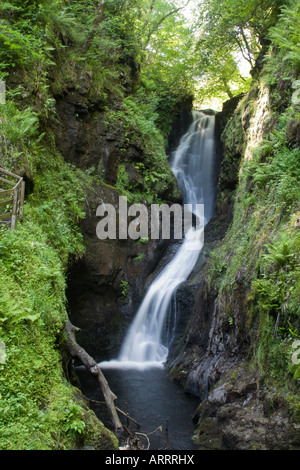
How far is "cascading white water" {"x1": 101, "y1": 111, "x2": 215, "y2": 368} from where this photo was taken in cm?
1388

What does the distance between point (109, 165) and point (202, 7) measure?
1020cm

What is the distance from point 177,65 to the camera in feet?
70.9

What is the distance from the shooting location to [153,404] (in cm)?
1011

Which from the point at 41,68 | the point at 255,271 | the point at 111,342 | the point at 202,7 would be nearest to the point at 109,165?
the point at 41,68

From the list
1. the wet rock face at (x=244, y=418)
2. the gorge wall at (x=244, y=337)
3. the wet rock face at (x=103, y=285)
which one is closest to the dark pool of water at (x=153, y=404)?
the gorge wall at (x=244, y=337)

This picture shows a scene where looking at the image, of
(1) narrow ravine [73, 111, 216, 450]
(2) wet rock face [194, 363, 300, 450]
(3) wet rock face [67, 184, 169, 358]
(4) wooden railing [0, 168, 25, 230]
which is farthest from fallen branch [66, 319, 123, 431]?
(3) wet rock face [67, 184, 169, 358]

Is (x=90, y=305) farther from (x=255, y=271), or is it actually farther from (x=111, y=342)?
(x=255, y=271)

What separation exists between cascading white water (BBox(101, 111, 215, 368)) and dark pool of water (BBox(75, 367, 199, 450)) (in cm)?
120

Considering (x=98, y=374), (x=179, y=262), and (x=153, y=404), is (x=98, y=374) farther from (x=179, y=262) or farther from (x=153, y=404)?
(x=179, y=262)

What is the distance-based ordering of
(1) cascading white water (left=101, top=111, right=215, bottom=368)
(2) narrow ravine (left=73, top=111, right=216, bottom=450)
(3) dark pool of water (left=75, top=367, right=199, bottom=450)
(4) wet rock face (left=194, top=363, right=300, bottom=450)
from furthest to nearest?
(1) cascading white water (left=101, top=111, right=215, bottom=368) → (2) narrow ravine (left=73, top=111, right=216, bottom=450) → (3) dark pool of water (left=75, top=367, right=199, bottom=450) → (4) wet rock face (left=194, top=363, right=300, bottom=450)

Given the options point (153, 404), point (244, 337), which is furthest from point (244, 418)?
point (153, 404)

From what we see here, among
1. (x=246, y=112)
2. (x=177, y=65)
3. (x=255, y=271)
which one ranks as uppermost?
(x=177, y=65)

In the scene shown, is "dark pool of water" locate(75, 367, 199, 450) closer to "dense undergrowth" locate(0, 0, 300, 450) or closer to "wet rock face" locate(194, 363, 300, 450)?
"wet rock face" locate(194, 363, 300, 450)

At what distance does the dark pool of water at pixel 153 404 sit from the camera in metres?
8.16
